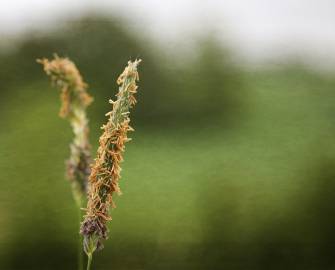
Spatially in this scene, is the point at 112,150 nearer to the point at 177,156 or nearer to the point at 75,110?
the point at 75,110

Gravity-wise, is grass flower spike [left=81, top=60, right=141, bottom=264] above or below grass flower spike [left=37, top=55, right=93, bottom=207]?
below

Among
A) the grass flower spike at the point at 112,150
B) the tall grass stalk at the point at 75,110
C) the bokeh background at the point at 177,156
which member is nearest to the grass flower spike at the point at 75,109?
the tall grass stalk at the point at 75,110

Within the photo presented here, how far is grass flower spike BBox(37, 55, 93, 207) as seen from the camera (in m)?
Result: 1.39

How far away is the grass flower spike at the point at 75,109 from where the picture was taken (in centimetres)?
139

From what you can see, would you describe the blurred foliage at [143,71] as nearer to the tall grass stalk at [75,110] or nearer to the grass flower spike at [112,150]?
the tall grass stalk at [75,110]

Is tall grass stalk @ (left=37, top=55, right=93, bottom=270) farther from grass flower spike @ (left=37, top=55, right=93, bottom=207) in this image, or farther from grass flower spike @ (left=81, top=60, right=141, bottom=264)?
grass flower spike @ (left=81, top=60, right=141, bottom=264)

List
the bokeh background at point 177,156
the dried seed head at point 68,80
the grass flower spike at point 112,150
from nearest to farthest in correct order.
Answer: the grass flower spike at point 112,150
the dried seed head at point 68,80
the bokeh background at point 177,156

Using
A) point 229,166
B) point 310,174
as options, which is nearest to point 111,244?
point 229,166

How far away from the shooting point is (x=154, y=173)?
13.9 feet

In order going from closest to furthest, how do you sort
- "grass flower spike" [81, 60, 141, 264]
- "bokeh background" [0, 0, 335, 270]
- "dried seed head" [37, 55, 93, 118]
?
"grass flower spike" [81, 60, 141, 264] < "dried seed head" [37, 55, 93, 118] < "bokeh background" [0, 0, 335, 270]

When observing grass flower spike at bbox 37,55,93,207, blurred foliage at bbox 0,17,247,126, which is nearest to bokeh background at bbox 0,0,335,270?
blurred foliage at bbox 0,17,247,126

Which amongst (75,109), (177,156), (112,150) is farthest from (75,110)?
(177,156)

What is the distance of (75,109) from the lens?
1459 millimetres

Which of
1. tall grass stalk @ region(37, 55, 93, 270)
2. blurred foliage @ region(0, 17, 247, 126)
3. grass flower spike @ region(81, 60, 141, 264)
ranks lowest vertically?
grass flower spike @ region(81, 60, 141, 264)
